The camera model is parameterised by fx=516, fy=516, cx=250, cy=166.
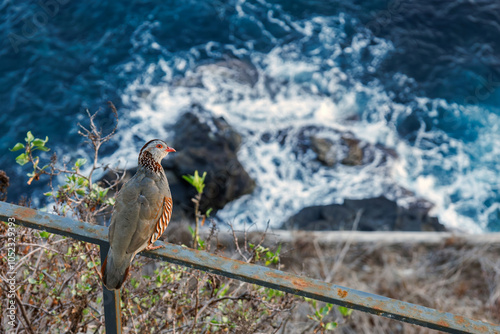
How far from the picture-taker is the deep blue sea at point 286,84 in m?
9.73

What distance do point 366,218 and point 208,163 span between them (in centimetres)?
275

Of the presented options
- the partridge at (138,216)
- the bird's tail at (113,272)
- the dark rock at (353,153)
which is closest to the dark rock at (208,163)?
the dark rock at (353,153)

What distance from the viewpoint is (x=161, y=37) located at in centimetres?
1170

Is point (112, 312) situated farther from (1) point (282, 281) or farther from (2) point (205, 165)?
(2) point (205, 165)

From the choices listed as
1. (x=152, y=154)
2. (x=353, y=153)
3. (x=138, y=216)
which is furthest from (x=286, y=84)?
(x=138, y=216)

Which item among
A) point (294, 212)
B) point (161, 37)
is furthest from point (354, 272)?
point (161, 37)

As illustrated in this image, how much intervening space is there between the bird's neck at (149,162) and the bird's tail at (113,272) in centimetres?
80

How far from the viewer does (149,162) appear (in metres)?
2.81

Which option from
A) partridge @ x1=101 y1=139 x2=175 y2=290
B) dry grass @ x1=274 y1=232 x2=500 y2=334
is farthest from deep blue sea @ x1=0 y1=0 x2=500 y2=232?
partridge @ x1=101 y1=139 x2=175 y2=290

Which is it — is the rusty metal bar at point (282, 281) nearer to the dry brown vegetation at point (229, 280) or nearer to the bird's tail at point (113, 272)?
the bird's tail at point (113, 272)

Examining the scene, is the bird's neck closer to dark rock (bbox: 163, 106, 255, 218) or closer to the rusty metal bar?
the rusty metal bar

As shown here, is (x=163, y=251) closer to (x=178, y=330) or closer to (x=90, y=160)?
(x=178, y=330)

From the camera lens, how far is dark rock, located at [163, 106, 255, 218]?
27.1 feet

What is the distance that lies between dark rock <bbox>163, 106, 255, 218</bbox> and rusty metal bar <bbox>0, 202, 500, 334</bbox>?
6162 millimetres
